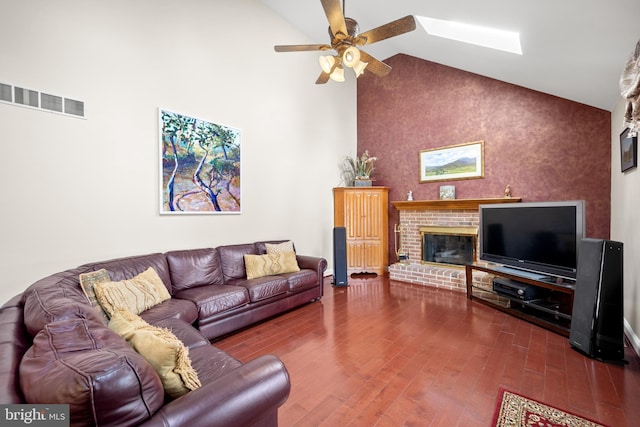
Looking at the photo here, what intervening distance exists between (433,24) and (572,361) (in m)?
4.17

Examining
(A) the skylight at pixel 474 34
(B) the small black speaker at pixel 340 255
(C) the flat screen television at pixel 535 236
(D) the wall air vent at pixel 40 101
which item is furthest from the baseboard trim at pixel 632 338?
(D) the wall air vent at pixel 40 101

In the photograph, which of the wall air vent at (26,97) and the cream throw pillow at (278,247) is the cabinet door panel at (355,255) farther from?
the wall air vent at (26,97)

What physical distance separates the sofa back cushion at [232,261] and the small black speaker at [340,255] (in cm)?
161

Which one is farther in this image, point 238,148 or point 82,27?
point 238,148

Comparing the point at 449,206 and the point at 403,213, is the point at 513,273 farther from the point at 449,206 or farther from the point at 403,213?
the point at 403,213

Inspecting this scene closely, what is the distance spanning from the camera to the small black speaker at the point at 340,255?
4879 mm

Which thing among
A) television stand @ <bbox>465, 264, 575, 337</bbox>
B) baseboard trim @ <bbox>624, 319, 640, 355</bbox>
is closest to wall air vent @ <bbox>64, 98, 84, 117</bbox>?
television stand @ <bbox>465, 264, 575, 337</bbox>

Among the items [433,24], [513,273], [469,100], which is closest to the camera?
[513,273]

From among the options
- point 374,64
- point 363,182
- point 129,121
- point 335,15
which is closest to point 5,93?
point 129,121

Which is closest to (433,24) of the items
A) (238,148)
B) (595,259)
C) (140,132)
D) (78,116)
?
(238,148)

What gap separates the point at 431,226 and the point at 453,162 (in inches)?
46.6

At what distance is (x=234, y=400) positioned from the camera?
108 cm

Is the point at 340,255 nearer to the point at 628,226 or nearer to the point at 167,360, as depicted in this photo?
the point at 628,226

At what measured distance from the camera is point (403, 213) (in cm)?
→ 562
